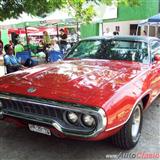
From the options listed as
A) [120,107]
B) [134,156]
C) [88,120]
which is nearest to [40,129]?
[88,120]

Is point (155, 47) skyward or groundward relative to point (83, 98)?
skyward

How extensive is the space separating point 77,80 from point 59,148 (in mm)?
985

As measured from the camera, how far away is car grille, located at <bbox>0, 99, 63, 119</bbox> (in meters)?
3.63

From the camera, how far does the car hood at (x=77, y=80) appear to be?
3.62m

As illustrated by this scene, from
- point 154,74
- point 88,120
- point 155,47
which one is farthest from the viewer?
point 155,47

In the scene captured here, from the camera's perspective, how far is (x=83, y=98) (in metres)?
3.52

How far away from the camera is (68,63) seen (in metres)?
5.36

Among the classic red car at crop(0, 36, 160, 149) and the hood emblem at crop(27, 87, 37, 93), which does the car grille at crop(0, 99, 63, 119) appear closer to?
the classic red car at crop(0, 36, 160, 149)

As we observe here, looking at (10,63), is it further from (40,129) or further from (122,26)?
(122,26)

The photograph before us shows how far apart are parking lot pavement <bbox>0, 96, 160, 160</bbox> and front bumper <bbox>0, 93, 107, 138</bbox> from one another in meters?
0.55

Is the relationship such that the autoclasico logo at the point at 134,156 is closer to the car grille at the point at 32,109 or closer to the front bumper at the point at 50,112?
the front bumper at the point at 50,112

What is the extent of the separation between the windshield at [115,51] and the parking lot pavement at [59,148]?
138 centimetres

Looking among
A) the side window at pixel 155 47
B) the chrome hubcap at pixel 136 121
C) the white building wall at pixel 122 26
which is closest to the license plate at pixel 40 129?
the chrome hubcap at pixel 136 121

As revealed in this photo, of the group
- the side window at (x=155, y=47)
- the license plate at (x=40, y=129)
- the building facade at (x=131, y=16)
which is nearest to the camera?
the license plate at (x=40, y=129)
